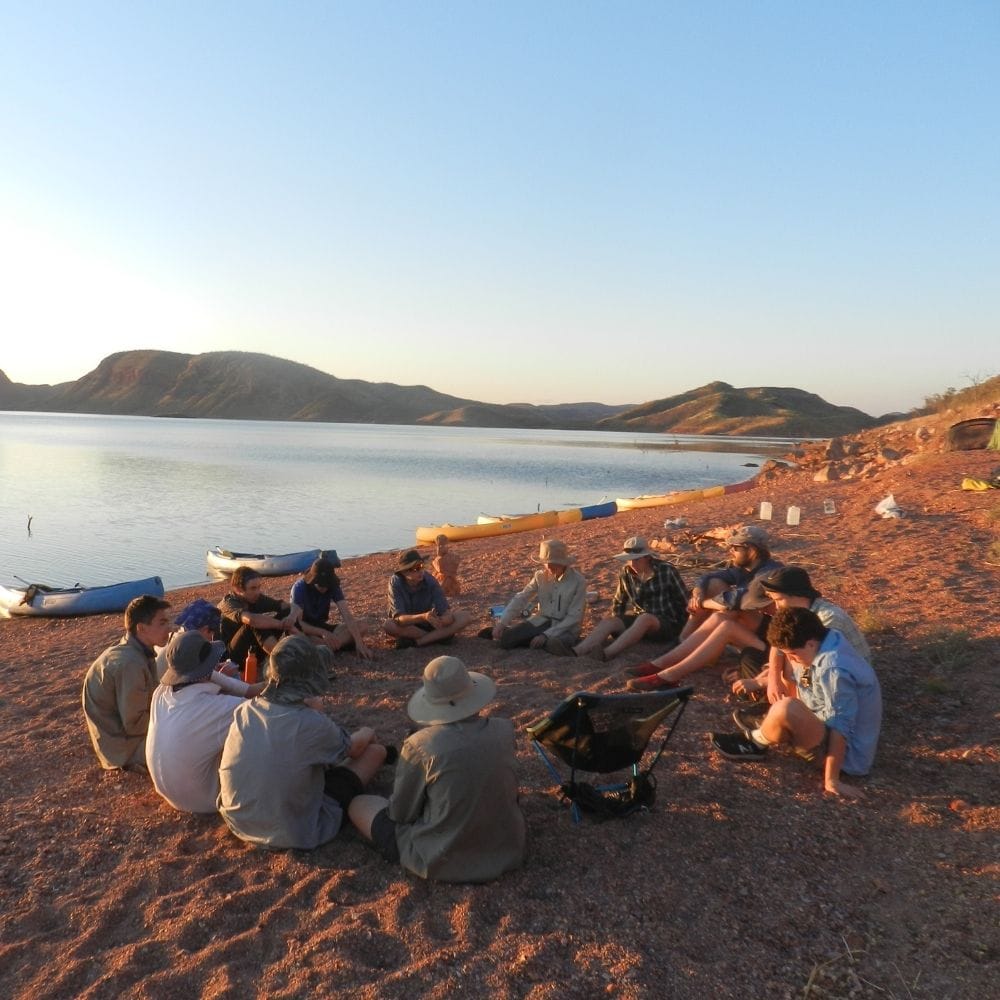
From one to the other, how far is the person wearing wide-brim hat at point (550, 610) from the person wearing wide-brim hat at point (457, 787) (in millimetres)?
3169

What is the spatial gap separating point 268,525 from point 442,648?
1720 centimetres

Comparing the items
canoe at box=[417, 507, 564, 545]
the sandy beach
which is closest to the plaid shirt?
the sandy beach

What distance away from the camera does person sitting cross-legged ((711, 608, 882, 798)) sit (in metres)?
4.15

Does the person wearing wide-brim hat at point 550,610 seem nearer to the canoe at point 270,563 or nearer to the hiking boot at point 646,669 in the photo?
the hiking boot at point 646,669

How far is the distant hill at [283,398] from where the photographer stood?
156 meters

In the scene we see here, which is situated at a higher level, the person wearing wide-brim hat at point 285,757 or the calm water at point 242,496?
the person wearing wide-brim hat at point 285,757

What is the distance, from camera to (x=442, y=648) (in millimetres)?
7227

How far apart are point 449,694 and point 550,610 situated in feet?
11.7

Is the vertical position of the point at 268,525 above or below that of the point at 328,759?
below

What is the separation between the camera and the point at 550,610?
696 centimetres

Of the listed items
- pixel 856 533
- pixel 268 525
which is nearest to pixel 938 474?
pixel 856 533

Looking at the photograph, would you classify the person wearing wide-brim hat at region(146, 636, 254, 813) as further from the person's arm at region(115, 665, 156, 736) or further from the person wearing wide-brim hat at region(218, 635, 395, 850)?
the person's arm at region(115, 665, 156, 736)

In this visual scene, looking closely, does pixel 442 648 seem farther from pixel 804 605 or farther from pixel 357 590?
pixel 357 590

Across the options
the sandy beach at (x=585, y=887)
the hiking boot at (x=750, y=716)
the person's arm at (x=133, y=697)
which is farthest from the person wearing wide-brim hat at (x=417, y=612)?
the hiking boot at (x=750, y=716)
